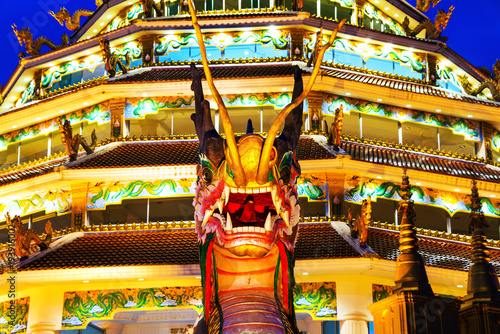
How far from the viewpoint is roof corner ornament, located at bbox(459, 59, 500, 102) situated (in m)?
27.9

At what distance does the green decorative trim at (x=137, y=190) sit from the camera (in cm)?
2369

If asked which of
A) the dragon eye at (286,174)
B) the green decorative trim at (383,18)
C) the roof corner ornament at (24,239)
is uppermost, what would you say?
the green decorative trim at (383,18)

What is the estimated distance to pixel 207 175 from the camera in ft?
23.8

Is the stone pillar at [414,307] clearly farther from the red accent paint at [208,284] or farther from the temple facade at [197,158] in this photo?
the temple facade at [197,158]

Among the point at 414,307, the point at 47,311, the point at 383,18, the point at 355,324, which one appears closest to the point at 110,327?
the point at 47,311

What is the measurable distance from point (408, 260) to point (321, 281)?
1062 centimetres

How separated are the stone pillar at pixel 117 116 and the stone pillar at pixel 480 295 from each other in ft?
50.4

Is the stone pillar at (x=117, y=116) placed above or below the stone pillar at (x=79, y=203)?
above

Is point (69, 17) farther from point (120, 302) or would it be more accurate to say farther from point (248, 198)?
point (248, 198)

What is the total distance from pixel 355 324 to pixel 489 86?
1092 cm

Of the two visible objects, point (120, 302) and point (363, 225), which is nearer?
point (363, 225)

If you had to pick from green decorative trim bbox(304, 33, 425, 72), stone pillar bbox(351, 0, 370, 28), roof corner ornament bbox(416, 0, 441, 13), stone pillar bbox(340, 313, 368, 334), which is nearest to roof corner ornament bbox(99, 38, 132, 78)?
green decorative trim bbox(304, 33, 425, 72)

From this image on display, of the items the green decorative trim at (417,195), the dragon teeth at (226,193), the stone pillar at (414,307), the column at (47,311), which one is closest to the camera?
the dragon teeth at (226,193)

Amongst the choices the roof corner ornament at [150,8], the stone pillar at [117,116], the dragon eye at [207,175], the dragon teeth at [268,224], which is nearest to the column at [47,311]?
the stone pillar at [117,116]
